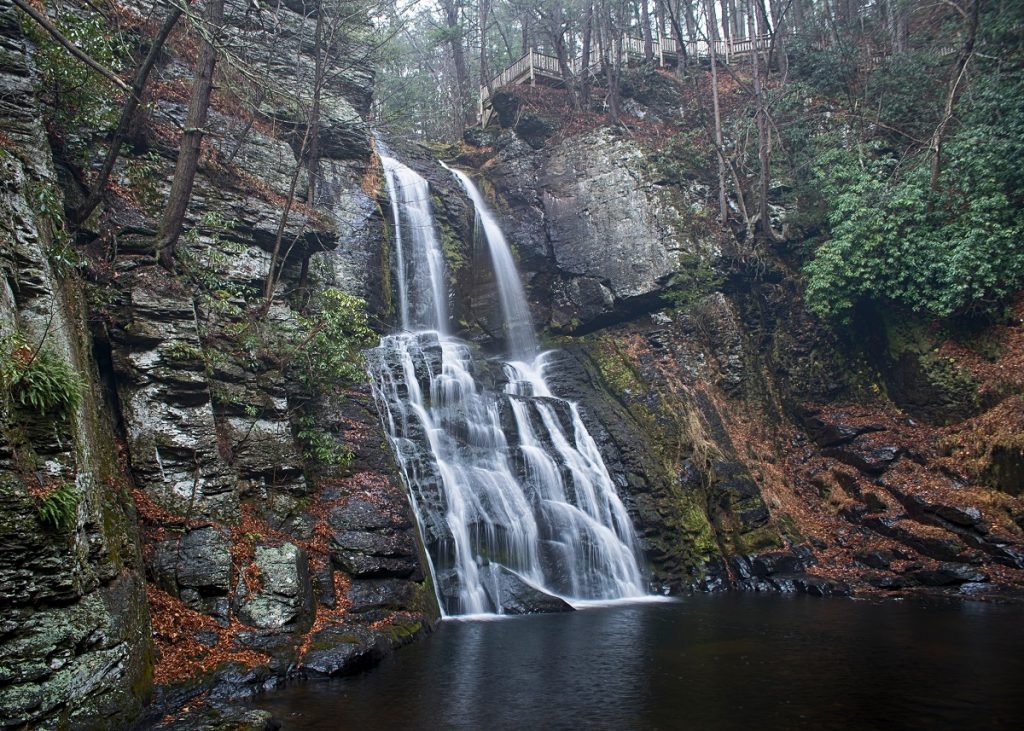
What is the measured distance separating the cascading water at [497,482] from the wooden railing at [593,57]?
13977 mm

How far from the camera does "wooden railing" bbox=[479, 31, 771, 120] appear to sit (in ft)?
87.5

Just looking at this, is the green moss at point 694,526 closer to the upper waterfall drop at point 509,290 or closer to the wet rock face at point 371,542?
the upper waterfall drop at point 509,290

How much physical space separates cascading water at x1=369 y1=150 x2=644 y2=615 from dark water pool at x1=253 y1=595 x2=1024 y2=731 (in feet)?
4.96

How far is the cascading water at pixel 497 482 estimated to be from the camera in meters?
12.5

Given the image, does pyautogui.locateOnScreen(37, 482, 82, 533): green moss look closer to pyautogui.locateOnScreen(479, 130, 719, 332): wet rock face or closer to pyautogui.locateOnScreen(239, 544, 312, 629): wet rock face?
pyautogui.locateOnScreen(239, 544, 312, 629): wet rock face

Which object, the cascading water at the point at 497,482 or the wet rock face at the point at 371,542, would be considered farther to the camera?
the cascading water at the point at 497,482

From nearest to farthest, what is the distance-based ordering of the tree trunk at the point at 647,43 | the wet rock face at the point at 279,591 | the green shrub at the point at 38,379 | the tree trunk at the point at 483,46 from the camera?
the green shrub at the point at 38,379, the wet rock face at the point at 279,591, the tree trunk at the point at 647,43, the tree trunk at the point at 483,46

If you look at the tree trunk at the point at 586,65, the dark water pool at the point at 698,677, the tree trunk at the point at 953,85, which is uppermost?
the tree trunk at the point at 586,65

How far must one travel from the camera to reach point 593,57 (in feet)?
95.5

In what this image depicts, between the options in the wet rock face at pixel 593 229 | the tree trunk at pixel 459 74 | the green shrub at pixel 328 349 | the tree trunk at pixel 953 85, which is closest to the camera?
the green shrub at pixel 328 349

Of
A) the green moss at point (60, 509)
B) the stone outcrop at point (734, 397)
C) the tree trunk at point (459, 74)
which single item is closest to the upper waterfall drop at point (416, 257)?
the stone outcrop at point (734, 397)

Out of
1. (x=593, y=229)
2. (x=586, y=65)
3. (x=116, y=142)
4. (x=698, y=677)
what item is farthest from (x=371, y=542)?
(x=586, y=65)

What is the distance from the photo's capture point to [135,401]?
9023 mm

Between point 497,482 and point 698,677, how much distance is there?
7045 mm
